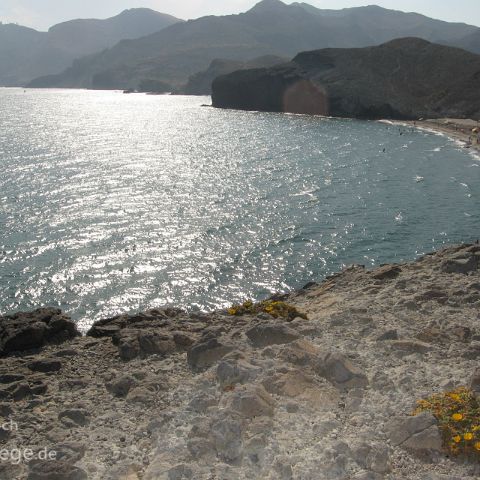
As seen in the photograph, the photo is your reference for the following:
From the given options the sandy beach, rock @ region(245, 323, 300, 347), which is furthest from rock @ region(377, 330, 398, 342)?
the sandy beach

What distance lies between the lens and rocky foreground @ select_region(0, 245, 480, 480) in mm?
10828

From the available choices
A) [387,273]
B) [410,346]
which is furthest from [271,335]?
[387,273]

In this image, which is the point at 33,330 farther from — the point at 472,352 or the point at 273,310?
the point at 472,352

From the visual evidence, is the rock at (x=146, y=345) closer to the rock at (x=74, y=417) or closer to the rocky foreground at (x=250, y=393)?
the rocky foreground at (x=250, y=393)

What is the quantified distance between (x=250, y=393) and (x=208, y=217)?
36.8 meters

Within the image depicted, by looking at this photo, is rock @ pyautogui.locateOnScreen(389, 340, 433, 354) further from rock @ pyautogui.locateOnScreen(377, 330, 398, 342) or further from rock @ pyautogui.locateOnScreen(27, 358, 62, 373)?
rock @ pyautogui.locateOnScreen(27, 358, 62, 373)

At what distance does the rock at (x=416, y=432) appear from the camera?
10961 millimetres

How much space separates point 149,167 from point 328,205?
32846mm

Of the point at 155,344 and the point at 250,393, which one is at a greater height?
the point at 250,393

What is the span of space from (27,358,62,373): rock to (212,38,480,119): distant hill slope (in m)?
145

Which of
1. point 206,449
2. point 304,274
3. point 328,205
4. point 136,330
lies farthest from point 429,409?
point 328,205

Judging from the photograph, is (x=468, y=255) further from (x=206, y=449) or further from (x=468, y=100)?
(x=468, y=100)

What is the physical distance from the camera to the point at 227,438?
11.4 metres

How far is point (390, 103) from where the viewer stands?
15625 cm
